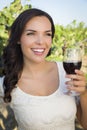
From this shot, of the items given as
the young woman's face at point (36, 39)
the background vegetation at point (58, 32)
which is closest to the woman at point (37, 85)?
the young woman's face at point (36, 39)

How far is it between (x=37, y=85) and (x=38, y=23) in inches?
18.6

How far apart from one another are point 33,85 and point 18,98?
162 mm

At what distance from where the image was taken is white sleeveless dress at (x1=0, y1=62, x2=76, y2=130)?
2.12 meters

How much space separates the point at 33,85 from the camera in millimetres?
2344

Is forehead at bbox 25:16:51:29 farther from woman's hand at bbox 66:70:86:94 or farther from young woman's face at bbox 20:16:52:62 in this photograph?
woman's hand at bbox 66:70:86:94

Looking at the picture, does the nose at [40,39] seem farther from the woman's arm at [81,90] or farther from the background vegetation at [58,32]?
the background vegetation at [58,32]

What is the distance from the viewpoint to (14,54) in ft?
8.18

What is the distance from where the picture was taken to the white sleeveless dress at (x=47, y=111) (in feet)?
6.95

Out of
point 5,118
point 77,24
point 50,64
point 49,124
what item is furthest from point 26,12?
point 77,24

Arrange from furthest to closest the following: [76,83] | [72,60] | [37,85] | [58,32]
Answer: [58,32] < [37,85] < [72,60] < [76,83]

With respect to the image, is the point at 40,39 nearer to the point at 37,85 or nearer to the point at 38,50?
the point at 38,50

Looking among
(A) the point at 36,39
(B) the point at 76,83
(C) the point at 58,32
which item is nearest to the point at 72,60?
(B) the point at 76,83

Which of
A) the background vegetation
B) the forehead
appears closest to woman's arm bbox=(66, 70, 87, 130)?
the forehead

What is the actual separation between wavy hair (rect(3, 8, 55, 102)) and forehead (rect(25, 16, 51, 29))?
25 mm
